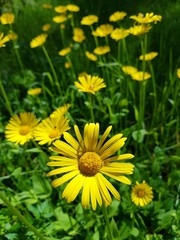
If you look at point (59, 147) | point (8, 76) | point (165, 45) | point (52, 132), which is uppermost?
point (59, 147)

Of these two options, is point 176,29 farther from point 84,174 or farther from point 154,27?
point 84,174

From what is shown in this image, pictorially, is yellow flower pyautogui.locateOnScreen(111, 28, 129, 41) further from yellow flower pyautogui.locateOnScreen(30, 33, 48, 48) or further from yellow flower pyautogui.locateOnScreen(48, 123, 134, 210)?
yellow flower pyautogui.locateOnScreen(48, 123, 134, 210)

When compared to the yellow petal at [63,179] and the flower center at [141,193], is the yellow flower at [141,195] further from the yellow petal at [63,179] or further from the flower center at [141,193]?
the yellow petal at [63,179]

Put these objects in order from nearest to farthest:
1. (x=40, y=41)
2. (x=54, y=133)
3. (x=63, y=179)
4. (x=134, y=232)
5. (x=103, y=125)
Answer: (x=63, y=179)
(x=54, y=133)
(x=134, y=232)
(x=103, y=125)
(x=40, y=41)

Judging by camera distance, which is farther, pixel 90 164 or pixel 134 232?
pixel 134 232

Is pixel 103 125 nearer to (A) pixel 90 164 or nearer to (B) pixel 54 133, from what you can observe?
(B) pixel 54 133

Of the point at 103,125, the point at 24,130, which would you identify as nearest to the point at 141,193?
the point at 24,130

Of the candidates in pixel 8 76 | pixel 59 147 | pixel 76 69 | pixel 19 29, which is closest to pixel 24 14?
pixel 19 29

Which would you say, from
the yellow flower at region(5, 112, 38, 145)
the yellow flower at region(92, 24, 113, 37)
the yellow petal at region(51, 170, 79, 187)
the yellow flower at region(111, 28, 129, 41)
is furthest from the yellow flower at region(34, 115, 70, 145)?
the yellow flower at region(92, 24, 113, 37)
